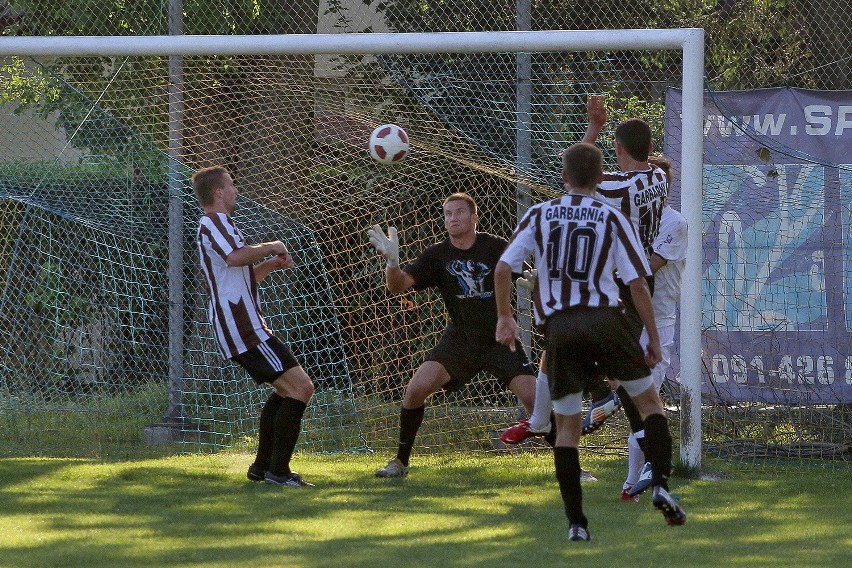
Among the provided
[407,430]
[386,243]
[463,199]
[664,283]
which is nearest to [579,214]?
[664,283]

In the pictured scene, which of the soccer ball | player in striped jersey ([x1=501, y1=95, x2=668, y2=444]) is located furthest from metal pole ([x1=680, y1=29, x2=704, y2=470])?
the soccer ball

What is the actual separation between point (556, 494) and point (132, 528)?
2.33m

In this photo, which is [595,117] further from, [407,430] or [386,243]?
[407,430]

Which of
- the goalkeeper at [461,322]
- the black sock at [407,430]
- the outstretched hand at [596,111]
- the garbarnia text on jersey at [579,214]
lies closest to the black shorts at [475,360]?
the goalkeeper at [461,322]

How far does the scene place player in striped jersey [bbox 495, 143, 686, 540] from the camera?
5.24 m

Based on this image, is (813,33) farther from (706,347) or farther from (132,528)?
(132,528)

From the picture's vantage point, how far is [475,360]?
7.38 meters

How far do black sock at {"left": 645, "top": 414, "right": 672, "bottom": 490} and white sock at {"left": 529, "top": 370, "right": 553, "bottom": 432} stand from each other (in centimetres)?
45

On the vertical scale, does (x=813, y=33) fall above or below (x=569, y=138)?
above

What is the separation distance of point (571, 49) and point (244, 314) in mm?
2535

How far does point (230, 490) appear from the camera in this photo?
22.3 ft

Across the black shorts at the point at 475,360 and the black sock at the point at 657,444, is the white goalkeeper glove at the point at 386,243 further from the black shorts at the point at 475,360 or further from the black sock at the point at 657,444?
the black sock at the point at 657,444

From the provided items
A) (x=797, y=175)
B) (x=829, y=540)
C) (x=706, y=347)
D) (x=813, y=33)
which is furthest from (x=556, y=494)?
(x=813, y=33)

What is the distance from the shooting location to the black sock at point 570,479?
5215 millimetres
